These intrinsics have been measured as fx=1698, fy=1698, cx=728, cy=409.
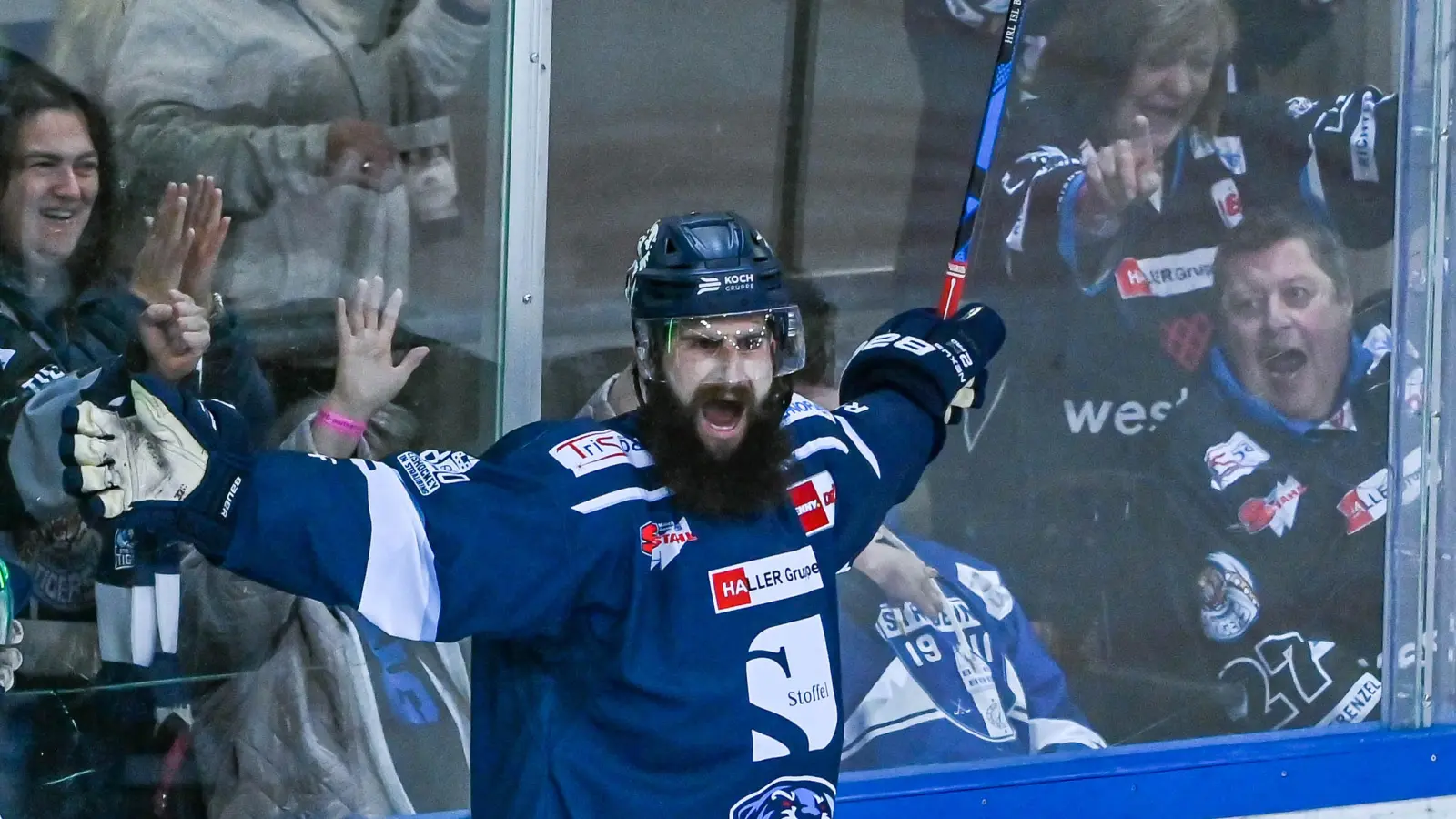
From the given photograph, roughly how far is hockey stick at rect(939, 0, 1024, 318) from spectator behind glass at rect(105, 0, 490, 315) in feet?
2.39

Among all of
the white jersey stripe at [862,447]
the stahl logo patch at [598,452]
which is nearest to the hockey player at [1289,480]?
the white jersey stripe at [862,447]

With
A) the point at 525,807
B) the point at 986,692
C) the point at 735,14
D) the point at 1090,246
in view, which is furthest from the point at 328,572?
the point at 1090,246

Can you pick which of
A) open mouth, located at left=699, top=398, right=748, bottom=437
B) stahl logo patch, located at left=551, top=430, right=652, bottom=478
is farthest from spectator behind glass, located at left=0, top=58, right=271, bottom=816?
open mouth, located at left=699, top=398, right=748, bottom=437

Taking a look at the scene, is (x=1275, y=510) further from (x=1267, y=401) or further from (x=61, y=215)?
(x=61, y=215)

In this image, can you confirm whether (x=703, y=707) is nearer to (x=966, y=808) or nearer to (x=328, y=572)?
(x=328, y=572)

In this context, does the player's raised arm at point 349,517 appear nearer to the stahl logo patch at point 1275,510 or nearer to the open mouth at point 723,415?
the open mouth at point 723,415

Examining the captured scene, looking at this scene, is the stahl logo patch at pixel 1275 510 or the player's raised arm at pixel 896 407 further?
the stahl logo patch at pixel 1275 510

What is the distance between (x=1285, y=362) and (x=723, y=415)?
1564mm

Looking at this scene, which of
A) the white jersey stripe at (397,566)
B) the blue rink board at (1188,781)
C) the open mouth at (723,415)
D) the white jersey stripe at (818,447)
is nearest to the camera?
the white jersey stripe at (397,566)

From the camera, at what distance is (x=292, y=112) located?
→ 225 cm

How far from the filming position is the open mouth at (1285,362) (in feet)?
10.2

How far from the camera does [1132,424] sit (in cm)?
305

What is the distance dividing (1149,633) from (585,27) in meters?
1.49

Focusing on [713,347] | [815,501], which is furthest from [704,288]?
[815,501]
